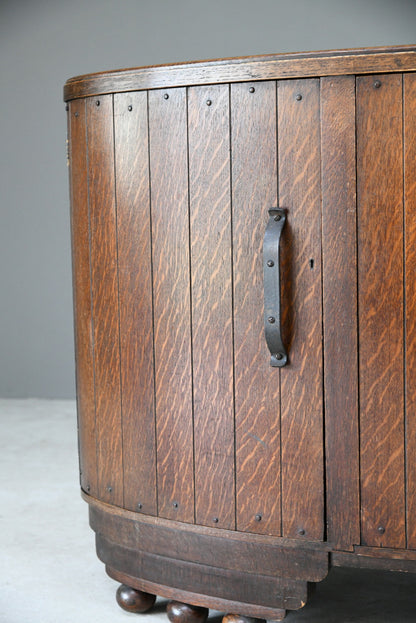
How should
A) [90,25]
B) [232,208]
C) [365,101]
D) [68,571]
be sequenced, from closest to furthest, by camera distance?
1. [365,101]
2. [232,208]
3. [68,571]
4. [90,25]

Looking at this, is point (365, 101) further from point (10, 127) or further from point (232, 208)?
point (10, 127)

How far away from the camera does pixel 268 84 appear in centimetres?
220

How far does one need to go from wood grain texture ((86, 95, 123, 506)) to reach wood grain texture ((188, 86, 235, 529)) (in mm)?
275

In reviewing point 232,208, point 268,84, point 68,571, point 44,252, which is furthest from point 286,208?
point 44,252

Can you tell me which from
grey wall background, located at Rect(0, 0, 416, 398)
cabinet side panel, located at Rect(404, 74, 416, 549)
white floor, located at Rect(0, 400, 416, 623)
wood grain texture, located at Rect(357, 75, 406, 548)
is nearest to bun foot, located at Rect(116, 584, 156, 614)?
white floor, located at Rect(0, 400, 416, 623)

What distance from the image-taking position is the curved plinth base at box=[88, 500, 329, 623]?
7.64 feet

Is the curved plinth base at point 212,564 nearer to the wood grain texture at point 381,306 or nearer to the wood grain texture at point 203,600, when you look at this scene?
the wood grain texture at point 203,600

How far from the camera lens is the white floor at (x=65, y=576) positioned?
8.75 ft

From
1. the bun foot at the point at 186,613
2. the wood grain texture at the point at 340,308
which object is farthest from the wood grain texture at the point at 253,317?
the bun foot at the point at 186,613

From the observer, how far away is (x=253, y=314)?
2283mm

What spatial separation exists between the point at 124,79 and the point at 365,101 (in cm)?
69

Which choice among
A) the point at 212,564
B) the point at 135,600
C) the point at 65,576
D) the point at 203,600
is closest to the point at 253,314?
the point at 212,564

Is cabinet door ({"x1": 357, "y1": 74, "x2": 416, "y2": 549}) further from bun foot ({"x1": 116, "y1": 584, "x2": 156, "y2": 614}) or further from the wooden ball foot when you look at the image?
bun foot ({"x1": 116, "y1": 584, "x2": 156, "y2": 614})

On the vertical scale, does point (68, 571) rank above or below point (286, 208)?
below
